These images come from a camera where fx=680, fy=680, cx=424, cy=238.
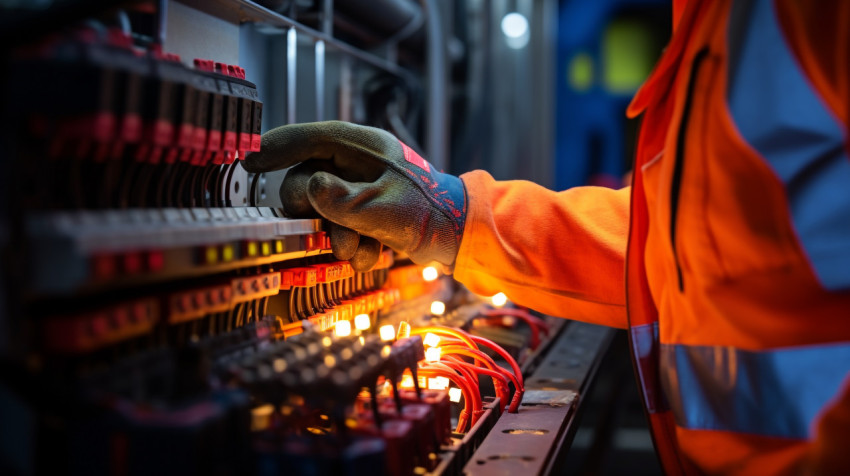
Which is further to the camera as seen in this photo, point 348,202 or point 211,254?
point 348,202

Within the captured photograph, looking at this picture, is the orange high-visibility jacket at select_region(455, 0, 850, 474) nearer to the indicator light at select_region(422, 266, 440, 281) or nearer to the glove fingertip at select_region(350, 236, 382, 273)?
the glove fingertip at select_region(350, 236, 382, 273)

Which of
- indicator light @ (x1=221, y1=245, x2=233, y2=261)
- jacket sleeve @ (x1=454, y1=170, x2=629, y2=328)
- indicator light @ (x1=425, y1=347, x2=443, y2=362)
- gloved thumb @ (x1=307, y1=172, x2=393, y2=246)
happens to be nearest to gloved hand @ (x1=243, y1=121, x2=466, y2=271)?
gloved thumb @ (x1=307, y1=172, x2=393, y2=246)

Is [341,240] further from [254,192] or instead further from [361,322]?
[254,192]

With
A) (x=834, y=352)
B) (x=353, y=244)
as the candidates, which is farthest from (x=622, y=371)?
(x=834, y=352)

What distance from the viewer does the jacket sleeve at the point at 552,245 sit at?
1489 millimetres

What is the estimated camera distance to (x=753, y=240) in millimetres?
933

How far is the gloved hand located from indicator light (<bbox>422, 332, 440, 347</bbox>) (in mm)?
189

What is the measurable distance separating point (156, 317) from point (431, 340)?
64cm

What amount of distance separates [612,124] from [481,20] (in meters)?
2.14

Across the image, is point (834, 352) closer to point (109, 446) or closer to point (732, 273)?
point (732, 273)

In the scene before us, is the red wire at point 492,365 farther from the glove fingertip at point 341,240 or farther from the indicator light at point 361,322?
the glove fingertip at point 341,240

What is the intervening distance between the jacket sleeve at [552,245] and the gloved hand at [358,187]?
119 millimetres

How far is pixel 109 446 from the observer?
700 millimetres

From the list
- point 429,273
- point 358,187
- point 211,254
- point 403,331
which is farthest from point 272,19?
point 211,254
